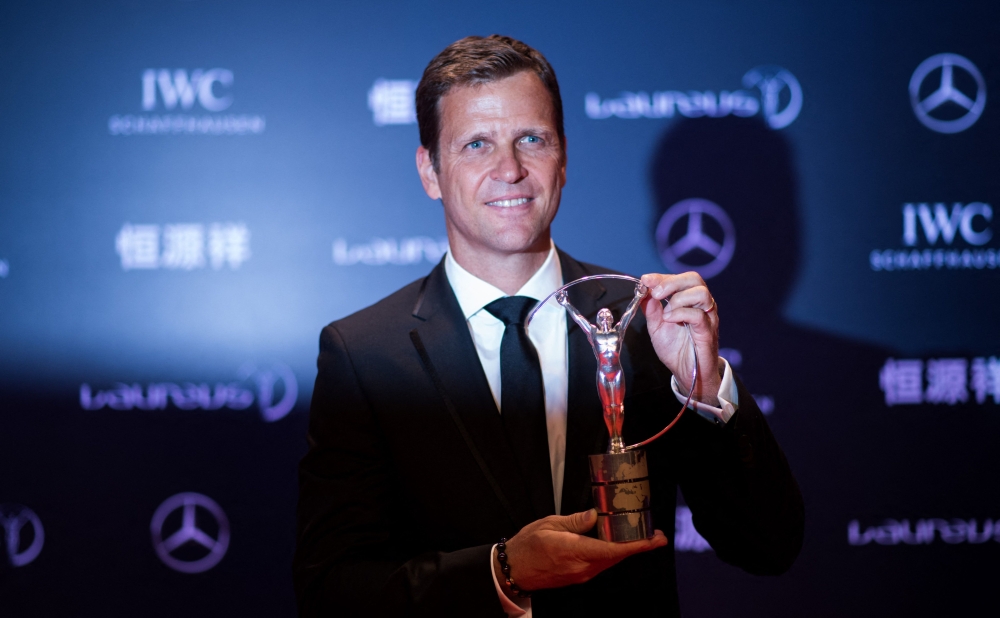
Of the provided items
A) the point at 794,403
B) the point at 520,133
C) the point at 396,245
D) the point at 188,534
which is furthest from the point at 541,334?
the point at 188,534

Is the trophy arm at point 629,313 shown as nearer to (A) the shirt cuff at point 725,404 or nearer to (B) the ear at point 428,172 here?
(A) the shirt cuff at point 725,404

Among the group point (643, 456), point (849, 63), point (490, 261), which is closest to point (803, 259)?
point (849, 63)

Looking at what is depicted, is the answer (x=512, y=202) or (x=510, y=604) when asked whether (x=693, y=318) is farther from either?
(x=510, y=604)

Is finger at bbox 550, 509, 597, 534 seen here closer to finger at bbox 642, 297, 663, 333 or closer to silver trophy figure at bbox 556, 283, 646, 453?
silver trophy figure at bbox 556, 283, 646, 453

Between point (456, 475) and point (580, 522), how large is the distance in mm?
436

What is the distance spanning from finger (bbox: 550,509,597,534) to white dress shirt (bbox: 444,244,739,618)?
378 millimetres

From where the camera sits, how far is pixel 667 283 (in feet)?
4.72

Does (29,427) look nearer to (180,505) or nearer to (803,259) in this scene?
(180,505)

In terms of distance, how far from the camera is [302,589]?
1.64 meters

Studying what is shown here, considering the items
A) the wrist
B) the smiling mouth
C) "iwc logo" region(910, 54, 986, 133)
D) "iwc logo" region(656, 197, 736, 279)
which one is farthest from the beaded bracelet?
"iwc logo" region(910, 54, 986, 133)

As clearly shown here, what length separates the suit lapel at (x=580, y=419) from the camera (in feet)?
5.36

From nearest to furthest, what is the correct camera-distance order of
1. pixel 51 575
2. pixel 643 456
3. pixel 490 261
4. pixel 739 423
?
pixel 643 456
pixel 739 423
pixel 490 261
pixel 51 575

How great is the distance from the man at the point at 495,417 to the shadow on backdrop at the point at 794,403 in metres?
1.18

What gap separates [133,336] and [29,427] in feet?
1.60
